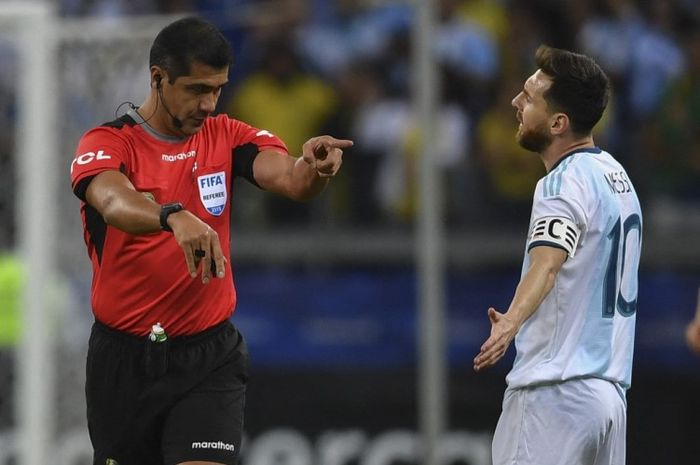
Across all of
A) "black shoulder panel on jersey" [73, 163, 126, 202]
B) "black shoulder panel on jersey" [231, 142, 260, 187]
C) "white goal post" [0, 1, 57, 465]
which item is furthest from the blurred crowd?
"black shoulder panel on jersey" [73, 163, 126, 202]

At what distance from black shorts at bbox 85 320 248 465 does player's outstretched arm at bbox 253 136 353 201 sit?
57cm

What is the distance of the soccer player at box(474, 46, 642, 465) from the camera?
509cm

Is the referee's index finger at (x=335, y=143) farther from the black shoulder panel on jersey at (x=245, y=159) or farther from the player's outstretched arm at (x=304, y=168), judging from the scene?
the black shoulder panel on jersey at (x=245, y=159)

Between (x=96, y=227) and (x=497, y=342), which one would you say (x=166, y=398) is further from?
(x=497, y=342)

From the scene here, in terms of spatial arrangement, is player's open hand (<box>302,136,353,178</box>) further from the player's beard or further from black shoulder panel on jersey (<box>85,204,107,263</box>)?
black shoulder panel on jersey (<box>85,204,107,263</box>)

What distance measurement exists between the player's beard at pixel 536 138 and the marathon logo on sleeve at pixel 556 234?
1.29ft

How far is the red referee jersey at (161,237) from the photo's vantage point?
5496 mm

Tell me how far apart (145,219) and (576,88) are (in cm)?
147

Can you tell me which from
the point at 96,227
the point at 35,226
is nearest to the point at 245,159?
the point at 96,227

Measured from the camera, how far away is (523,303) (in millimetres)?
4781

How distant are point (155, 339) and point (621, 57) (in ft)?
21.0

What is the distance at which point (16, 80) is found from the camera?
9.40 m

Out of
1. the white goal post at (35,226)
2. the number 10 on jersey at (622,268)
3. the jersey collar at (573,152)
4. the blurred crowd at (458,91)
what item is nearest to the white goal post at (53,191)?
the white goal post at (35,226)

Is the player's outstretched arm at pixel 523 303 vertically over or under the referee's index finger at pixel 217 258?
under
